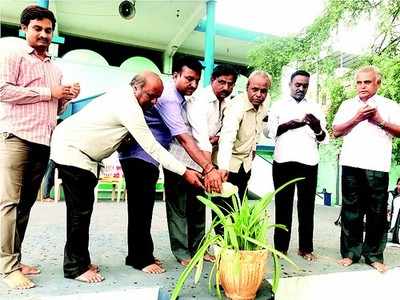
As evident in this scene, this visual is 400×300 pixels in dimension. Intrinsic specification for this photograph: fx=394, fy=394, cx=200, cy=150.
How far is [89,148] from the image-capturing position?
2588 millimetres

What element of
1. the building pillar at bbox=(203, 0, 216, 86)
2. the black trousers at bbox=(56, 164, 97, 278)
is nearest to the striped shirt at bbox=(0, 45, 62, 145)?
the black trousers at bbox=(56, 164, 97, 278)

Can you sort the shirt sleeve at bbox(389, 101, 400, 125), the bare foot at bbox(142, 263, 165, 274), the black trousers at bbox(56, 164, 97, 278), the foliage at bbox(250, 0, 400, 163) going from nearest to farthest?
the black trousers at bbox(56, 164, 97, 278)
the bare foot at bbox(142, 263, 165, 274)
the shirt sleeve at bbox(389, 101, 400, 125)
the foliage at bbox(250, 0, 400, 163)

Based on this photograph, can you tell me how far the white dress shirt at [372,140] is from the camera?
3.22 meters

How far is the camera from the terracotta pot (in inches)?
84.1

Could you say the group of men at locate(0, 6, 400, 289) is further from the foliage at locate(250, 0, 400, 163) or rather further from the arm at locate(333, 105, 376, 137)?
the foliage at locate(250, 0, 400, 163)

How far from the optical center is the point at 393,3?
5191mm

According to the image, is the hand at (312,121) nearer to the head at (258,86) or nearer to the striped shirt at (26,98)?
the head at (258,86)

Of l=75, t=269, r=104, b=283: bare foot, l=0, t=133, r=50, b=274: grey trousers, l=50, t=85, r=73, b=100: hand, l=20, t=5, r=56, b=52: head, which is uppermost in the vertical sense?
l=20, t=5, r=56, b=52: head

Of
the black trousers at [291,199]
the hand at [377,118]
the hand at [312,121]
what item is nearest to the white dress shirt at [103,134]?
the black trousers at [291,199]

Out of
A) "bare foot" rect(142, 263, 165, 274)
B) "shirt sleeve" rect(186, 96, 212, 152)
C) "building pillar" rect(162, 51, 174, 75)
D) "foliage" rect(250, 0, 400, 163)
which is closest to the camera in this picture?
"bare foot" rect(142, 263, 165, 274)

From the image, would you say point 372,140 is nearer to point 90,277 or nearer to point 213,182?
point 213,182

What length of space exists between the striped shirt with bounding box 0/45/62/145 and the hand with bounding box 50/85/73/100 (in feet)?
0.10

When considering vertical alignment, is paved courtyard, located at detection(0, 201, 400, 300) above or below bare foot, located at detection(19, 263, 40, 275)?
below

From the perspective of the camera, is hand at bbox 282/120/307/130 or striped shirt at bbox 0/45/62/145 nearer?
striped shirt at bbox 0/45/62/145
